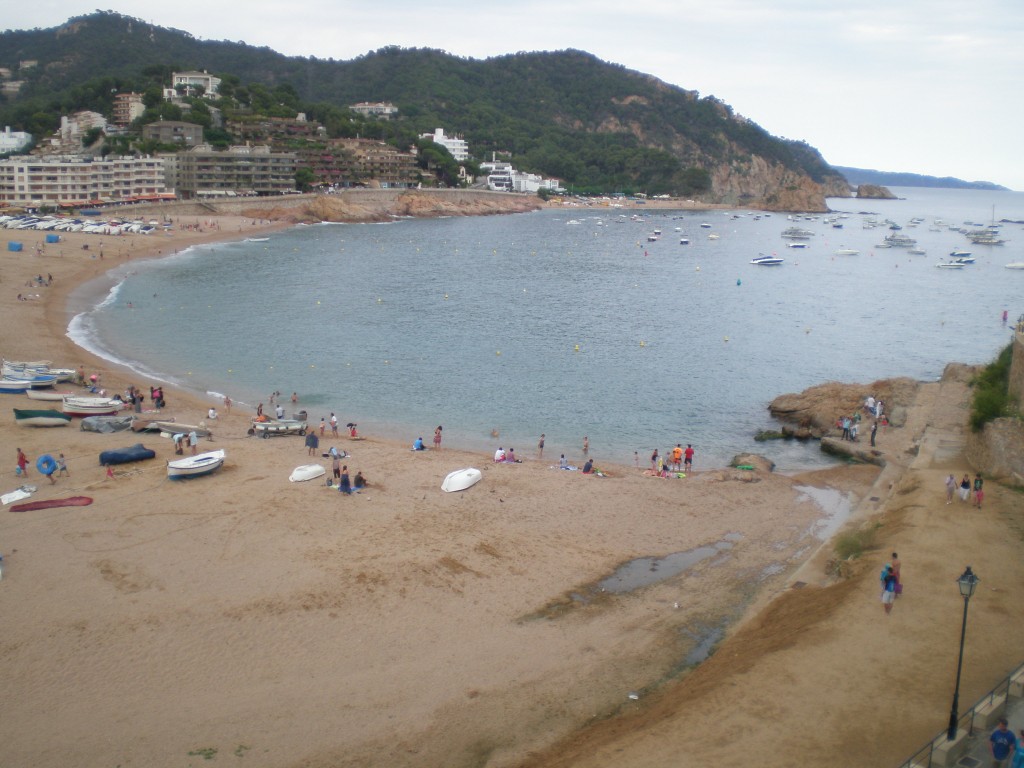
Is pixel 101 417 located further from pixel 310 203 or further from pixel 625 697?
pixel 310 203

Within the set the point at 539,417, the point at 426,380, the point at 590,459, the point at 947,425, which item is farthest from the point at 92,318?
the point at 947,425

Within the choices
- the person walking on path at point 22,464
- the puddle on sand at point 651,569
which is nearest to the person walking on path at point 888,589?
the puddle on sand at point 651,569

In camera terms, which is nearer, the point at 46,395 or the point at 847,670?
the point at 847,670

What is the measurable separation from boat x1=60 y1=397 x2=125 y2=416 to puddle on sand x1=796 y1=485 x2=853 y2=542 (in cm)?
2009

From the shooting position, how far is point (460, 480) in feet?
68.1

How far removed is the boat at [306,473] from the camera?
2042 centimetres

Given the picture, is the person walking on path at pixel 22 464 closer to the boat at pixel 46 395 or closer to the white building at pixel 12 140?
the boat at pixel 46 395

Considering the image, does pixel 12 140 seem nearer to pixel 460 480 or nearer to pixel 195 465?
pixel 195 465

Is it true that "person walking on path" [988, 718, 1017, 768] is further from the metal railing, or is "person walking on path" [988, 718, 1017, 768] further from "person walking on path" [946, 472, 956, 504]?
"person walking on path" [946, 472, 956, 504]

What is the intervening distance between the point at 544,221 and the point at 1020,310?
8074 cm

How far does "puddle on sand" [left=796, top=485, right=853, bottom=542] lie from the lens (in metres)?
19.3

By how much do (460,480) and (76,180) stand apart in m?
89.8

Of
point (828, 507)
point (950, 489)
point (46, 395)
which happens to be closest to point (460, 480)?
point (828, 507)

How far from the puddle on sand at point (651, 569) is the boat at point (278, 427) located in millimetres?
12558
